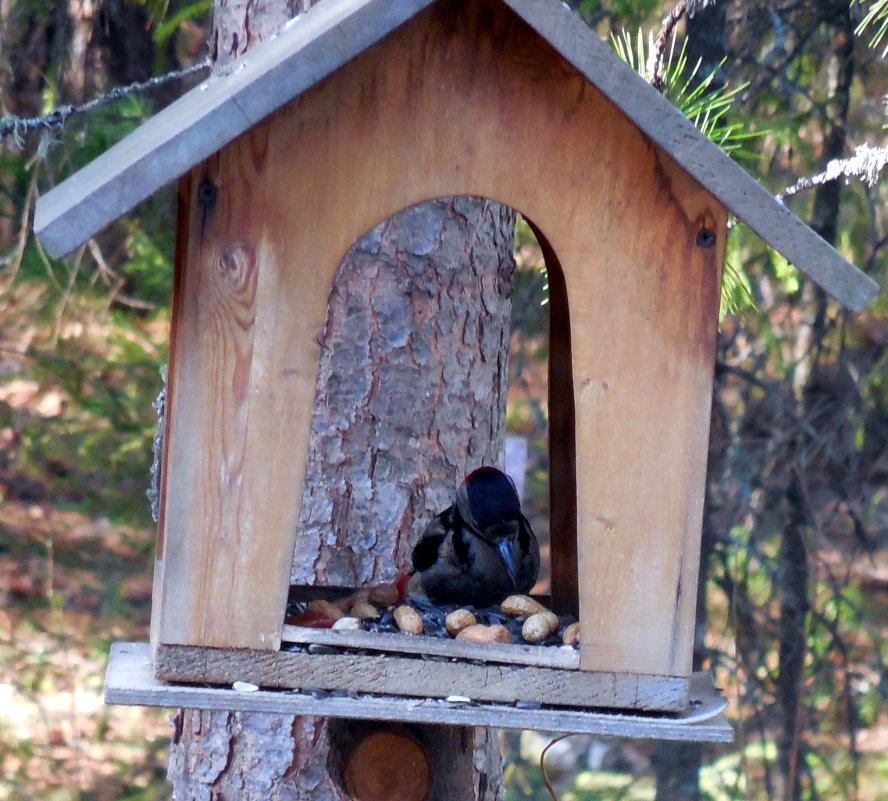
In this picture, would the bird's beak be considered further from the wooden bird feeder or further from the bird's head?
the wooden bird feeder

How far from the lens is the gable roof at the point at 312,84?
5.86 feet

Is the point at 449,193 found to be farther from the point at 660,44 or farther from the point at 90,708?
the point at 90,708

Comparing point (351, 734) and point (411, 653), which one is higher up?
point (411, 653)

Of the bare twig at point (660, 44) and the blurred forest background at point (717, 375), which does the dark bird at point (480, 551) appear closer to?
the bare twig at point (660, 44)

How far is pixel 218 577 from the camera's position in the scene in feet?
6.88

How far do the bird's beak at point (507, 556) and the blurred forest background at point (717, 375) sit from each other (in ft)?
4.75

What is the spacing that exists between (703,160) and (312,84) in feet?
2.01

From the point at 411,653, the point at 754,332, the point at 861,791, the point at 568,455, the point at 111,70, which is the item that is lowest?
the point at 861,791

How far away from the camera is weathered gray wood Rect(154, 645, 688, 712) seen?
2.08 meters

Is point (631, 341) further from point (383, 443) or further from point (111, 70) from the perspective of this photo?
point (111, 70)

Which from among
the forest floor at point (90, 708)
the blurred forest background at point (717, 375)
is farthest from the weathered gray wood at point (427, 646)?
the forest floor at point (90, 708)

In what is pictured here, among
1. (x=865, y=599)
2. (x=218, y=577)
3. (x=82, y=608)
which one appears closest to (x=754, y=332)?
(x=865, y=599)

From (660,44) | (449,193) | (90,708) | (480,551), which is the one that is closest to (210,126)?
(449,193)

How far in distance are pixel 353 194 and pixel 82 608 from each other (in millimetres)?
5465
